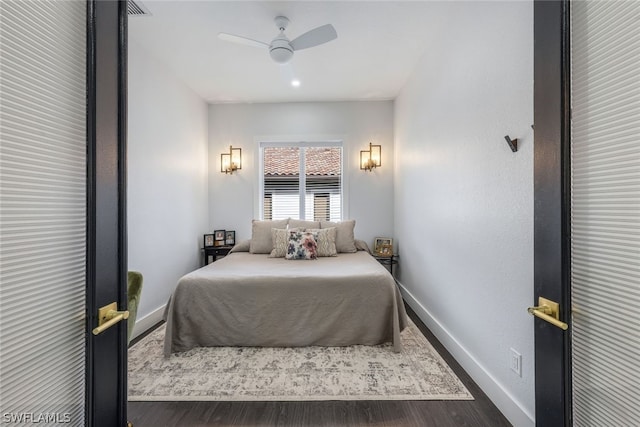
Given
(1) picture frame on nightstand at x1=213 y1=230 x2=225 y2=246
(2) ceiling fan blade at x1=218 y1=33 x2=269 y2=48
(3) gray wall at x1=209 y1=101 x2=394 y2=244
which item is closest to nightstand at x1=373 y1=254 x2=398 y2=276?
(3) gray wall at x1=209 y1=101 x2=394 y2=244

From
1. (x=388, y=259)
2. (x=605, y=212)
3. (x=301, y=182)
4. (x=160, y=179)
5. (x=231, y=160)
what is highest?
(x=231, y=160)

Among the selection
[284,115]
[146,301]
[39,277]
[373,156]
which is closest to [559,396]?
[39,277]

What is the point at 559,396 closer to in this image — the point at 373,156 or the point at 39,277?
the point at 39,277

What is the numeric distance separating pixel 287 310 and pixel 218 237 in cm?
217

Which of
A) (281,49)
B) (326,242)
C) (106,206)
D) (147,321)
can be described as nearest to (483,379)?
(326,242)

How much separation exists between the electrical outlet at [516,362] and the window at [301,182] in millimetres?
3027

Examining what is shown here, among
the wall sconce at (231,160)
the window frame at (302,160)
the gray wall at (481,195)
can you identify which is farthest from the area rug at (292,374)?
the wall sconce at (231,160)

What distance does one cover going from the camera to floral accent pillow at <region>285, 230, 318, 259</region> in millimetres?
3324

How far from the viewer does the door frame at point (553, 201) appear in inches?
31.4

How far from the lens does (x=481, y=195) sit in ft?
6.18

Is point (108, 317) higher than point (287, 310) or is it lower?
higher

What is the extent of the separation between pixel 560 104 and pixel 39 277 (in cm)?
142

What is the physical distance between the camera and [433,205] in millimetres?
2746

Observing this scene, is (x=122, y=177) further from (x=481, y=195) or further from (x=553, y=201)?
(x=481, y=195)
